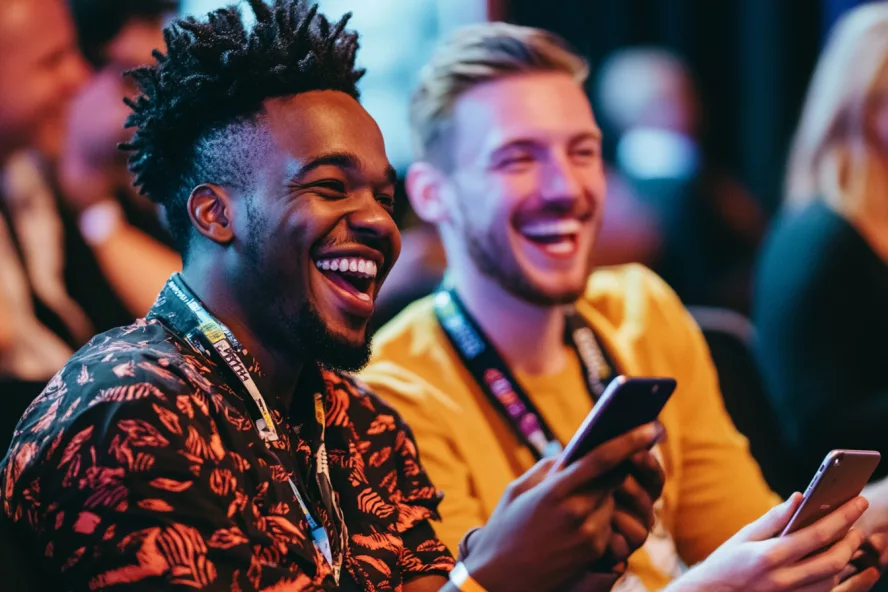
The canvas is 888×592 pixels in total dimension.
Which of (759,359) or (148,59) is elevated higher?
(148,59)

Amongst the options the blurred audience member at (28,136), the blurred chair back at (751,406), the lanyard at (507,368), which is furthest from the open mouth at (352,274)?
the blurred chair back at (751,406)

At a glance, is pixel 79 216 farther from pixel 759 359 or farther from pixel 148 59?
pixel 759 359

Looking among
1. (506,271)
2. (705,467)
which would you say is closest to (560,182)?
(506,271)

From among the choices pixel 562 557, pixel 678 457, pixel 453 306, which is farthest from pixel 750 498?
pixel 562 557

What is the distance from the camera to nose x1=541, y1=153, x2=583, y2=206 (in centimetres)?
224

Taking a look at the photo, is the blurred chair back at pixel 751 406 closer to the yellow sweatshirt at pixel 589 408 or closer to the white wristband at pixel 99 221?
the yellow sweatshirt at pixel 589 408

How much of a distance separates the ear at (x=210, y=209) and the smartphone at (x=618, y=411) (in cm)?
59

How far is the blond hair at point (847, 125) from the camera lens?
3055 millimetres

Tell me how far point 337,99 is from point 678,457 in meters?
1.21

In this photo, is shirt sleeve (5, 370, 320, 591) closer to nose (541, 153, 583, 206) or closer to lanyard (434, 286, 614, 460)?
lanyard (434, 286, 614, 460)

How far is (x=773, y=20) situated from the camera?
→ 5277mm

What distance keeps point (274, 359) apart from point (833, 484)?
2.84 ft

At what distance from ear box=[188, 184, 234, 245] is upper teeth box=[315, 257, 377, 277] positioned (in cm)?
15

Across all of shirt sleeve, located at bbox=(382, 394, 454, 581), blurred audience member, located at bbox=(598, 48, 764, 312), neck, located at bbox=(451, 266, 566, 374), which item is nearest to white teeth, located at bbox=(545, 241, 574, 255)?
neck, located at bbox=(451, 266, 566, 374)
